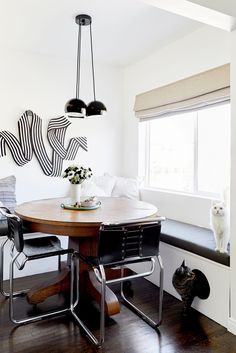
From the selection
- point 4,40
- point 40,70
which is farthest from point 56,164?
point 4,40

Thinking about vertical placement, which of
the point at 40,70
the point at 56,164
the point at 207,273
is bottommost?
the point at 207,273

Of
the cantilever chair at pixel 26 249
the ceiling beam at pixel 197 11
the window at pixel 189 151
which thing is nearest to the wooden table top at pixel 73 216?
the cantilever chair at pixel 26 249

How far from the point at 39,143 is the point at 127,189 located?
1260mm

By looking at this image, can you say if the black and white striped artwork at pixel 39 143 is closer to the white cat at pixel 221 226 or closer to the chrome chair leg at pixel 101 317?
the chrome chair leg at pixel 101 317

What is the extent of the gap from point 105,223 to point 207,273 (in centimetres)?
100

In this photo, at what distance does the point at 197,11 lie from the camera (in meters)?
1.93

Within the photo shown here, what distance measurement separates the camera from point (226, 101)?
9.11 ft

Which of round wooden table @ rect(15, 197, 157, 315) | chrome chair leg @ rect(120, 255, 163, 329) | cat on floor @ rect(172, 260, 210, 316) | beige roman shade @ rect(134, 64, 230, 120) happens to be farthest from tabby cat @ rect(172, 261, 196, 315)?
beige roman shade @ rect(134, 64, 230, 120)

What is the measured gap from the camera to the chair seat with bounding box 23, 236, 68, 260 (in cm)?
231

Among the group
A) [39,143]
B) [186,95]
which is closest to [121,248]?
[186,95]

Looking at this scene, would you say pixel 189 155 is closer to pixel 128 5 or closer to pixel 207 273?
pixel 207 273

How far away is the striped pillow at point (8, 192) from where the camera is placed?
3338 mm

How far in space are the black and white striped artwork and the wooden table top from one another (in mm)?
1057

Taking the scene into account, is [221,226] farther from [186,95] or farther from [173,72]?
[173,72]
